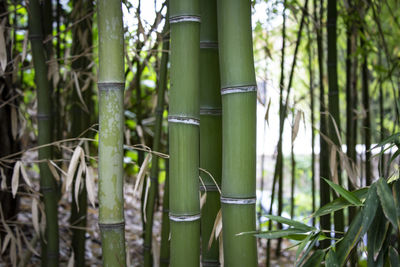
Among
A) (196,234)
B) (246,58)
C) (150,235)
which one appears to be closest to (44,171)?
(150,235)

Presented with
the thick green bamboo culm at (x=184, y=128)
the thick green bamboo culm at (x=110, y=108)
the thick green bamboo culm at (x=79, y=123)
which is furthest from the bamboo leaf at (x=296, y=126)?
the thick green bamboo culm at (x=79, y=123)

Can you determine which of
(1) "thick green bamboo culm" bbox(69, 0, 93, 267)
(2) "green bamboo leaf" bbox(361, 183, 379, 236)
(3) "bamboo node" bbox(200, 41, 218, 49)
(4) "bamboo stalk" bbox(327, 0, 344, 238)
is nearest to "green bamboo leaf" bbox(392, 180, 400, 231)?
(2) "green bamboo leaf" bbox(361, 183, 379, 236)

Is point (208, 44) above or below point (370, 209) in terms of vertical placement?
above

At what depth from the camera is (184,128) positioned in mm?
822

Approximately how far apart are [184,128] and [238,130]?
96 mm

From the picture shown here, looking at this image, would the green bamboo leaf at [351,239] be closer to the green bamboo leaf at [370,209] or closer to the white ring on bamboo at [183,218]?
the green bamboo leaf at [370,209]

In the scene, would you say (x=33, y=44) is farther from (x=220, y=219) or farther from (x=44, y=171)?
(x=220, y=219)

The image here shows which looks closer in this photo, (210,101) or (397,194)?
(397,194)

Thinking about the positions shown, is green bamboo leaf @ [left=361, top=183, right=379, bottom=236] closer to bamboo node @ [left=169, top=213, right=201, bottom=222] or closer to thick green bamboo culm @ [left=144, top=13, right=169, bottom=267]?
bamboo node @ [left=169, top=213, right=201, bottom=222]

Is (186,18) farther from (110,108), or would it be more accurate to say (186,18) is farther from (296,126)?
(296,126)

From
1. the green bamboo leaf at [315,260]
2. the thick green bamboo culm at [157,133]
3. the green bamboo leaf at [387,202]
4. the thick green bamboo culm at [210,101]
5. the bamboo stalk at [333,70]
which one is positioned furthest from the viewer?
the bamboo stalk at [333,70]

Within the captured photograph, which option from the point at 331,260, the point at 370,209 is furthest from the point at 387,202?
the point at 331,260

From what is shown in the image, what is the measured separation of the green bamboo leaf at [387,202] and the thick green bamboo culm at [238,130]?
219 millimetres

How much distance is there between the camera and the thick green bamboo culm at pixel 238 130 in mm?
818
